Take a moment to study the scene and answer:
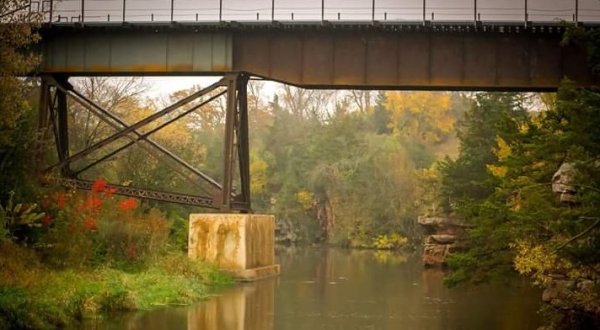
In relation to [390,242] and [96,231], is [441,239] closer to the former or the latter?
[390,242]

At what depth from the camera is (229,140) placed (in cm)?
3152

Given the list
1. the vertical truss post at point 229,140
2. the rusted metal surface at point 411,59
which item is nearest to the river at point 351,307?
the vertical truss post at point 229,140

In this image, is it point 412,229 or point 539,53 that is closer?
point 539,53

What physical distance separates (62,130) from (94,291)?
1527cm

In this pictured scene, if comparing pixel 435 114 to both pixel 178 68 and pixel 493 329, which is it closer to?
pixel 178 68

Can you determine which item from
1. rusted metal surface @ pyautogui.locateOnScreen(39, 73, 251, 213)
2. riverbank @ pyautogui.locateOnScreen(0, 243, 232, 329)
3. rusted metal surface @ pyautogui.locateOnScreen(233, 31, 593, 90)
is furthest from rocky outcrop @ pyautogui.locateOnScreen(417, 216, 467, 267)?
riverbank @ pyautogui.locateOnScreen(0, 243, 232, 329)

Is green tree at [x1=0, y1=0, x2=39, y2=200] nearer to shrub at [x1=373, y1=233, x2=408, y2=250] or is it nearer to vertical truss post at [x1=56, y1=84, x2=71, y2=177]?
vertical truss post at [x1=56, y1=84, x2=71, y2=177]

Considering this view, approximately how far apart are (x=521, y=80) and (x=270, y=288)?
1185cm

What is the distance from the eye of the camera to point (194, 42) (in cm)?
3250

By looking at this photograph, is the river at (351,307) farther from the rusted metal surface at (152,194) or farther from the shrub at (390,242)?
the shrub at (390,242)

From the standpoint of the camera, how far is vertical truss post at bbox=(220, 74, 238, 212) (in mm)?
31547

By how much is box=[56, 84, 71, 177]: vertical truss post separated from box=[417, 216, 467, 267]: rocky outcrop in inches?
814

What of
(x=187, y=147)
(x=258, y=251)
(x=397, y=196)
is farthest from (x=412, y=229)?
(x=258, y=251)

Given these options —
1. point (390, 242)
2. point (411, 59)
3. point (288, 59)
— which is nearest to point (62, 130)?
point (288, 59)
